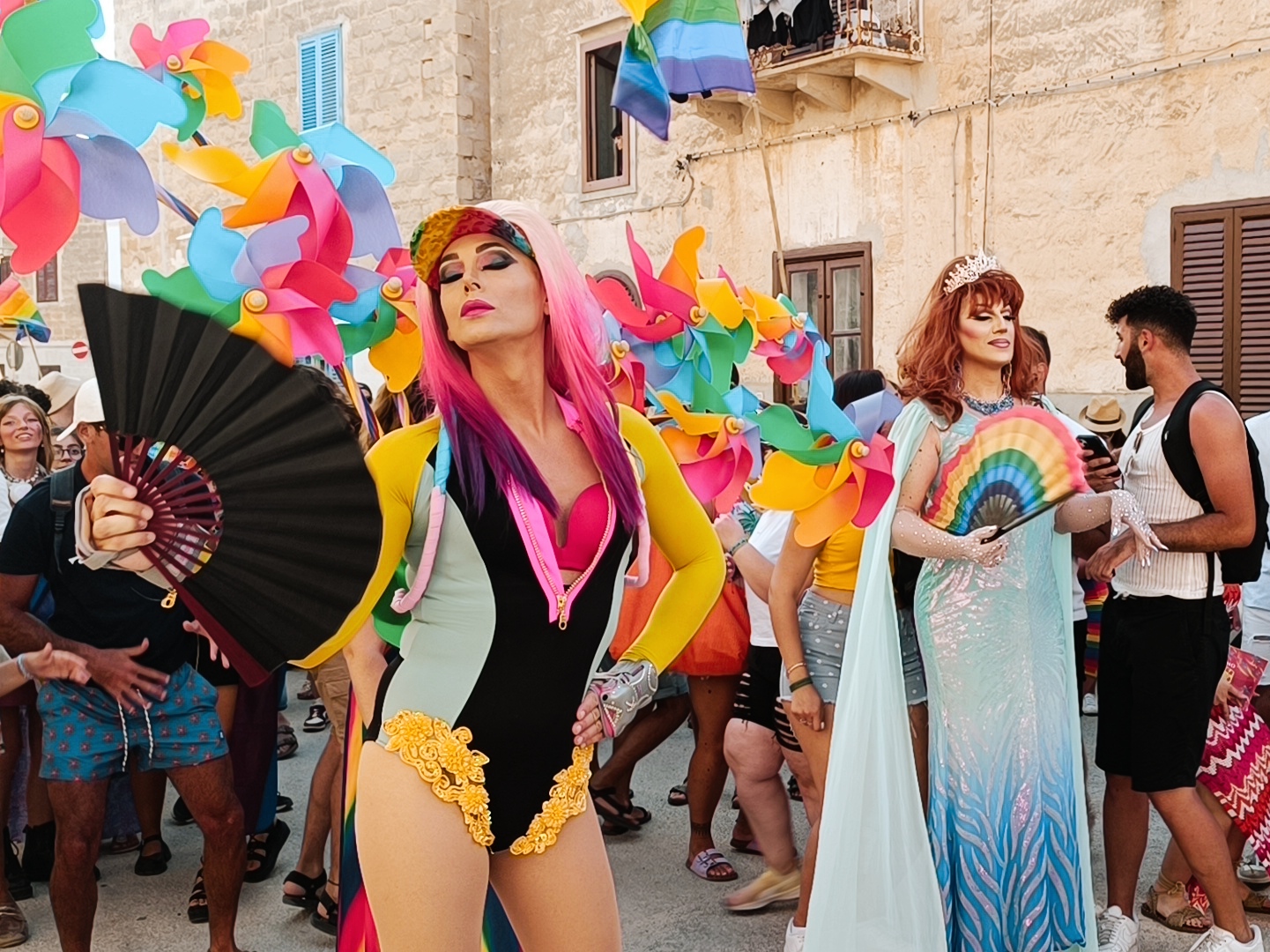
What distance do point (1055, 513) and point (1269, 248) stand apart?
6711 mm

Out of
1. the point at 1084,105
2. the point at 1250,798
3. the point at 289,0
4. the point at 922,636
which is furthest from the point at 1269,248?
the point at 289,0

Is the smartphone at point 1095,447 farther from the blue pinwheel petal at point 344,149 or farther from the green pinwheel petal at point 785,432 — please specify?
the blue pinwheel petal at point 344,149

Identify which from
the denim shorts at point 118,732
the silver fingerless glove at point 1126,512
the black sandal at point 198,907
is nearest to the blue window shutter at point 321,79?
the black sandal at point 198,907

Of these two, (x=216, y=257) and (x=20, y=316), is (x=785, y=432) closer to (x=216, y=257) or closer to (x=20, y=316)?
(x=216, y=257)

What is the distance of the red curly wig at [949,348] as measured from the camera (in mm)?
3434

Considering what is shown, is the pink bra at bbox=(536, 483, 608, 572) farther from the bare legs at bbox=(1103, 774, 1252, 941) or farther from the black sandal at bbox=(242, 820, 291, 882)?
the black sandal at bbox=(242, 820, 291, 882)

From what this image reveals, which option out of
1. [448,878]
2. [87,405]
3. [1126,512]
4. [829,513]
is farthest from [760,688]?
[448,878]

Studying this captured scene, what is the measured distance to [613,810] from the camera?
5.15 m

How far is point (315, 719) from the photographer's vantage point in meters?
6.93

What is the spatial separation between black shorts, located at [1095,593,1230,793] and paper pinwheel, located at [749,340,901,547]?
137 cm

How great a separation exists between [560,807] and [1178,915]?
9.06 ft

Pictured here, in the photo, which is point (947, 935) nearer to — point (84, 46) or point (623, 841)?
point (623, 841)

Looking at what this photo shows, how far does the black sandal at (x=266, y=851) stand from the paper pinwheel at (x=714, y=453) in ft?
8.69

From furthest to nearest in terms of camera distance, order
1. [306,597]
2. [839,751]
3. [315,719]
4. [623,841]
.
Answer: [315,719] → [623,841] → [839,751] → [306,597]
